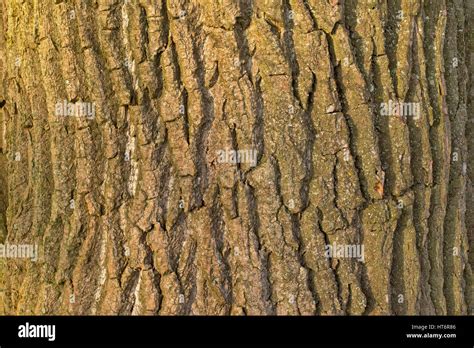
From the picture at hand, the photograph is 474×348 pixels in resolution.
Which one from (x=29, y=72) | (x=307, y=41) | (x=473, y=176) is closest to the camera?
(x=307, y=41)

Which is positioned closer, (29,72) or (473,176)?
(29,72)

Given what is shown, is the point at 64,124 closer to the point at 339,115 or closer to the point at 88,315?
the point at 88,315

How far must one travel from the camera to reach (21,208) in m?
2.46

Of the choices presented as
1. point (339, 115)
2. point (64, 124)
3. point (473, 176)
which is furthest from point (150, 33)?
point (473, 176)

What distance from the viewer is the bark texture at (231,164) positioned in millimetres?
2229

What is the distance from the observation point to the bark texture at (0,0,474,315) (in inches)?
87.7

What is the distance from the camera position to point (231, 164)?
223 centimetres

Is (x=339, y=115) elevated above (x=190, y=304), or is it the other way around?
(x=339, y=115)

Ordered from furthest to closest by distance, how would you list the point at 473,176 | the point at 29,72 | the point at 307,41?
the point at 473,176 < the point at 29,72 < the point at 307,41

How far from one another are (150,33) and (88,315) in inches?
43.6

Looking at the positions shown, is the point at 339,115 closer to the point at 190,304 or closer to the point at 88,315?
the point at 190,304

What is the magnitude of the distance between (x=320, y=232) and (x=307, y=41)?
2.36 feet

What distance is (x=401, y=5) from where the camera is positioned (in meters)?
2.36

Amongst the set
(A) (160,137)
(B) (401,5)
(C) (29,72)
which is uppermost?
(B) (401,5)
